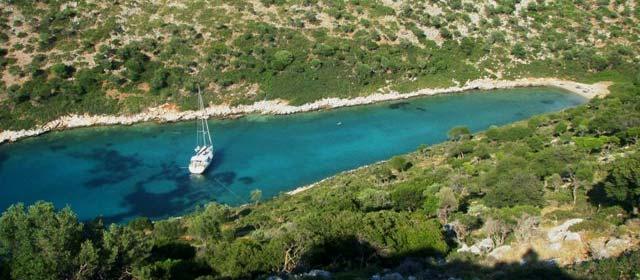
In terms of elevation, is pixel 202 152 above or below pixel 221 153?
above

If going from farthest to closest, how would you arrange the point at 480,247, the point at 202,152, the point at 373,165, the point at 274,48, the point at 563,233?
1. the point at 274,48
2. the point at 202,152
3. the point at 373,165
4. the point at 480,247
5. the point at 563,233

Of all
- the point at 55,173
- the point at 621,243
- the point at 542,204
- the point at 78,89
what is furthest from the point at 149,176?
the point at 621,243

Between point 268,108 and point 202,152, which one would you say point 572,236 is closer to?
point 202,152

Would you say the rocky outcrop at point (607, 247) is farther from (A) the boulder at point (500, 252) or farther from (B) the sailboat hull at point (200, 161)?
(B) the sailboat hull at point (200, 161)

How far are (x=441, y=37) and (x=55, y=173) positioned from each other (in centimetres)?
7215

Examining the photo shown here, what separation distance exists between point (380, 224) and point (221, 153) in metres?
40.6

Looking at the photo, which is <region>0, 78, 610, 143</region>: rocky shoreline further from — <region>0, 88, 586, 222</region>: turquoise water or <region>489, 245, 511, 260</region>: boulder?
<region>489, 245, 511, 260</region>: boulder

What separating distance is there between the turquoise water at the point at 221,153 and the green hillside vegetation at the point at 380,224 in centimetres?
719

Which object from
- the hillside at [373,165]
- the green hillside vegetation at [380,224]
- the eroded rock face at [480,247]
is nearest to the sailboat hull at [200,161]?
the green hillside vegetation at [380,224]

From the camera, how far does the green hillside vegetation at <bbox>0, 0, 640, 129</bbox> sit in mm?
82562

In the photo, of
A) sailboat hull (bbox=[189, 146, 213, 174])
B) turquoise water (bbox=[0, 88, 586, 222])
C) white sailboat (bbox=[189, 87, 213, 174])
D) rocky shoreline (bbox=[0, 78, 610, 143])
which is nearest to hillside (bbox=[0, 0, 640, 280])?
rocky shoreline (bbox=[0, 78, 610, 143])

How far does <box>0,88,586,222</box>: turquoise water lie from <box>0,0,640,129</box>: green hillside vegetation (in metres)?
6.42

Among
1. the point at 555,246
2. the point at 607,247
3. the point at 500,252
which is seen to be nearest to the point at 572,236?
the point at 555,246

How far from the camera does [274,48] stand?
94.6 meters
